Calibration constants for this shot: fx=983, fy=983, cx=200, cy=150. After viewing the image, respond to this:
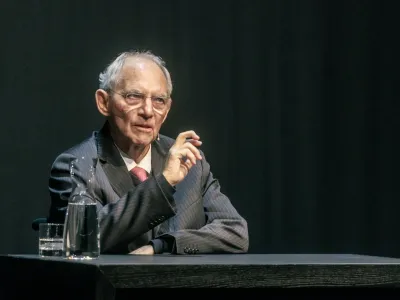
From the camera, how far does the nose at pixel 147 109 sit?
328 centimetres

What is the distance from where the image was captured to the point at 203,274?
6.78ft

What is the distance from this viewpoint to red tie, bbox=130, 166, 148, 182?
329cm

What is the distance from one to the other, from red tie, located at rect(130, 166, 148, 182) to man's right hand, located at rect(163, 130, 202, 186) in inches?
11.7

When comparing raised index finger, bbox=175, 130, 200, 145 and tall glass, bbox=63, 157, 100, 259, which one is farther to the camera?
raised index finger, bbox=175, 130, 200, 145

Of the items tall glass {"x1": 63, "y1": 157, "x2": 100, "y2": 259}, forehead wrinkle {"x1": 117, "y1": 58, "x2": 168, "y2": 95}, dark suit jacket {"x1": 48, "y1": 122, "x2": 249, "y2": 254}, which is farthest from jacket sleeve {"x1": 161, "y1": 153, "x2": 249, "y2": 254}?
tall glass {"x1": 63, "y1": 157, "x2": 100, "y2": 259}

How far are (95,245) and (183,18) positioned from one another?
2376mm

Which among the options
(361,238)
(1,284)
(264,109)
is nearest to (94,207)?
(1,284)

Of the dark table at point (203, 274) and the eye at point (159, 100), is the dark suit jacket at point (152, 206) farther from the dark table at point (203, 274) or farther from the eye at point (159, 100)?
the dark table at point (203, 274)

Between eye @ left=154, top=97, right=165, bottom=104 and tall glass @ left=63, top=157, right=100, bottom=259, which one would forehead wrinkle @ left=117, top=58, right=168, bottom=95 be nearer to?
eye @ left=154, top=97, right=165, bottom=104

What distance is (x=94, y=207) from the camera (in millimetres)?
2387

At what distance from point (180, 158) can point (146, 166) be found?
37cm

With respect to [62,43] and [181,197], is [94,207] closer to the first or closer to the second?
[181,197]

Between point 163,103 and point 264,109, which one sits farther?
point 264,109

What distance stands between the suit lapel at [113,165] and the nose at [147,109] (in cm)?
14
